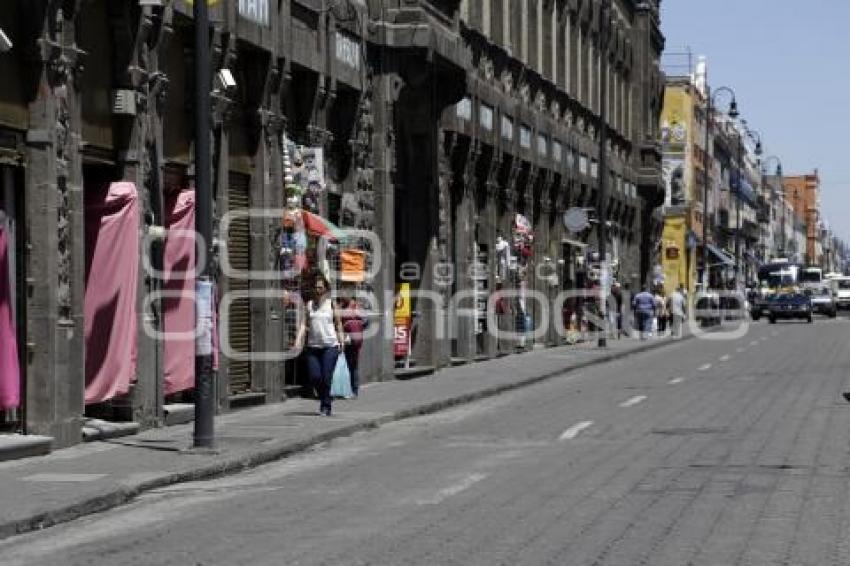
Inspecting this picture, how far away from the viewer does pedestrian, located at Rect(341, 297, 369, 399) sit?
84.5ft

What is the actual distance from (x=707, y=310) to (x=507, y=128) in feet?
124

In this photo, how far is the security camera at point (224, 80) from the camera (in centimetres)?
2197

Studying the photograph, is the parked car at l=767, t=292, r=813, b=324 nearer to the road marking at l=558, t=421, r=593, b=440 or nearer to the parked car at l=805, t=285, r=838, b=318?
the parked car at l=805, t=285, r=838, b=318

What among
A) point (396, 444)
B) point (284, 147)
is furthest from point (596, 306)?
point (396, 444)

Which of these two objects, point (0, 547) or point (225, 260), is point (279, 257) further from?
point (0, 547)

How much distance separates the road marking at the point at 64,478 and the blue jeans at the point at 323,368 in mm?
7158

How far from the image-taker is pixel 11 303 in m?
16.9

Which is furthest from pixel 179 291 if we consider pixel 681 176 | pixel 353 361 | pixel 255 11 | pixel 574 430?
pixel 681 176

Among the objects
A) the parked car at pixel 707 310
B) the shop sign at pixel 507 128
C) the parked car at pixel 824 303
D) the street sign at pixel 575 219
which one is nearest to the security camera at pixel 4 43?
the shop sign at pixel 507 128

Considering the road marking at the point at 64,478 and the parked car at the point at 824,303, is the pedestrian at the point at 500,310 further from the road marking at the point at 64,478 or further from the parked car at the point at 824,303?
the parked car at the point at 824,303

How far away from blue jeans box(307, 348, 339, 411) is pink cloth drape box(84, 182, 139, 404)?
3171 millimetres

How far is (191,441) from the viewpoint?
60.2 feet

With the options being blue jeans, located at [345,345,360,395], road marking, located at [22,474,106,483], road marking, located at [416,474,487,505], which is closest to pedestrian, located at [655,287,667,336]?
blue jeans, located at [345,345,360,395]

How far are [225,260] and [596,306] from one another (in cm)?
3438
